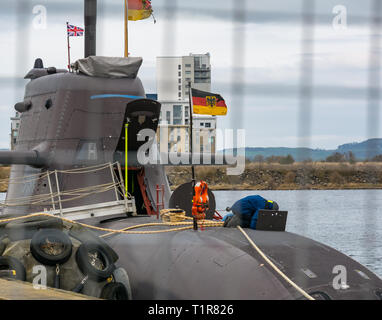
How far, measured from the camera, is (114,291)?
371 inches

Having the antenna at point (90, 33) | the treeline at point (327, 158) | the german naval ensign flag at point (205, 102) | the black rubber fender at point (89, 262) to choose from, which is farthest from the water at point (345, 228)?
the treeline at point (327, 158)

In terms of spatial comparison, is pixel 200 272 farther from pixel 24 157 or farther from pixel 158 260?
pixel 24 157

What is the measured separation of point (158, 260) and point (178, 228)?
1005 mm

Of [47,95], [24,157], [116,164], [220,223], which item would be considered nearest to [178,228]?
[220,223]

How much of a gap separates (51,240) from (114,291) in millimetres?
1286

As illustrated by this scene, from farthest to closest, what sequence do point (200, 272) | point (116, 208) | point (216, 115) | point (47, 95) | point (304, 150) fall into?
point (47, 95), point (116, 208), point (216, 115), point (200, 272), point (304, 150)

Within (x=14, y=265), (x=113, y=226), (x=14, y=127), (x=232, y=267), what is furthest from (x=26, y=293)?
(x=14, y=127)

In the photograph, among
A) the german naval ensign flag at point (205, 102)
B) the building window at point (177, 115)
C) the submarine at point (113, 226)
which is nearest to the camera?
the submarine at point (113, 226)

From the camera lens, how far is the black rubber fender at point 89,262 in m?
9.47

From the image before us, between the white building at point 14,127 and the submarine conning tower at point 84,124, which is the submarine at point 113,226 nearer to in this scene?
the submarine conning tower at point 84,124

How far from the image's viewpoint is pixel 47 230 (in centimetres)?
984

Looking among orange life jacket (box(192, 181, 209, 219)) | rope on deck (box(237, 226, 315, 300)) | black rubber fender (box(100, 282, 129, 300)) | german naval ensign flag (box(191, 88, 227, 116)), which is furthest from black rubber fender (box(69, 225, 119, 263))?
german naval ensign flag (box(191, 88, 227, 116))

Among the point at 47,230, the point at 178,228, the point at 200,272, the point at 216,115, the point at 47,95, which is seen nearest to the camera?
the point at 200,272

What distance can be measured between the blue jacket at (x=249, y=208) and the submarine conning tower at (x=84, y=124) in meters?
3.14
